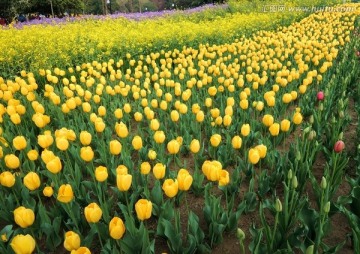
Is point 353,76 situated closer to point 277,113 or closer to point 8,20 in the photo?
point 277,113

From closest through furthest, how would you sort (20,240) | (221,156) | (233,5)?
1. (20,240)
2. (221,156)
3. (233,5)

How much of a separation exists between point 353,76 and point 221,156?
140 inches

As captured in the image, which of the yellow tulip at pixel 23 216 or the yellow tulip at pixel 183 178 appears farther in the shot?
the yellow tulip at pixel 183 178

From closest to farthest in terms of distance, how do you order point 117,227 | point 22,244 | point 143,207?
point 22,244
point 117,227
point 143,207

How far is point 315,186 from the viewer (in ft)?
8.68

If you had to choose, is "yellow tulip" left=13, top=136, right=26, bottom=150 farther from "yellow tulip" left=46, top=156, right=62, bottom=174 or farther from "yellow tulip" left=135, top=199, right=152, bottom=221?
"yellow tulip" left=135, top=199, right=152, bottom=221

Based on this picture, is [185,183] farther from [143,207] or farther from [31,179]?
[31,179]

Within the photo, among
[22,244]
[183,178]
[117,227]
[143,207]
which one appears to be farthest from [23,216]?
[183,178]

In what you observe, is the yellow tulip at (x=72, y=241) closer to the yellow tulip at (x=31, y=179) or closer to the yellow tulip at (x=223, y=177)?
the yellow tulip at (x=31, y=179)

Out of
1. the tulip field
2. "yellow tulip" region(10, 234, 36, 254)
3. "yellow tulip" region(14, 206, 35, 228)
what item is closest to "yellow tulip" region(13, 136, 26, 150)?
the tulip field

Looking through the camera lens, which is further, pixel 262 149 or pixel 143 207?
pixel 262 149

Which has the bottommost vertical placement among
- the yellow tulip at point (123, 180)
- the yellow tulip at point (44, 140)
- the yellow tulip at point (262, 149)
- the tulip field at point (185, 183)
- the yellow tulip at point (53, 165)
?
the tulip field at point (185, 183)

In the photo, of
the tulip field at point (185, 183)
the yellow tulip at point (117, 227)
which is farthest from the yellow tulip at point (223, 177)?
the yellow tulip at point (117, 227)

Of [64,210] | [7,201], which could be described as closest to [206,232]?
[64,210]
